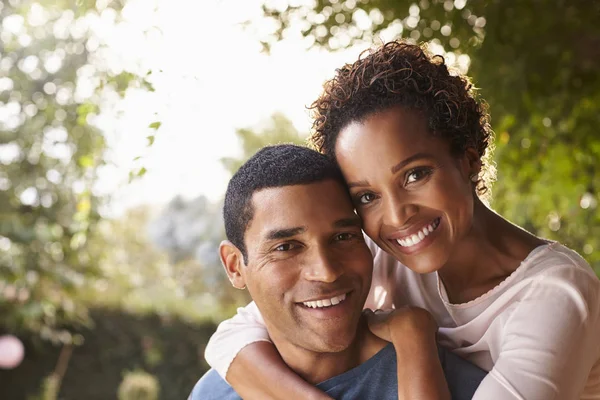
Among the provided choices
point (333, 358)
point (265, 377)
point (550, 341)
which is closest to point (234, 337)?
point (265, 377)

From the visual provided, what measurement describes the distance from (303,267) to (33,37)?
873 cm

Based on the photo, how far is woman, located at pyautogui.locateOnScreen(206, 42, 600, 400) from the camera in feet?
6.30

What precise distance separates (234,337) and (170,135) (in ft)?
3.05

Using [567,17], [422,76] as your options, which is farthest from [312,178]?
[567,17]

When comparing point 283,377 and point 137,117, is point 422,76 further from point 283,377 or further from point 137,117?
point 137,117

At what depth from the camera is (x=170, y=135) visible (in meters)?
3.06

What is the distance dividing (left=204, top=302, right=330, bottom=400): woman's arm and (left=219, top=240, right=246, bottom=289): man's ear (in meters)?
0.23

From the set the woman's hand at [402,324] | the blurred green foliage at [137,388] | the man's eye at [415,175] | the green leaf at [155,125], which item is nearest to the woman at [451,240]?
the man's eye at [415,175]

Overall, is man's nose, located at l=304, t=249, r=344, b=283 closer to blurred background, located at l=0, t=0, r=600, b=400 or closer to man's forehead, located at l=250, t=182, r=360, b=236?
man's forehead, located at l=250, t=182, r=360, b=236

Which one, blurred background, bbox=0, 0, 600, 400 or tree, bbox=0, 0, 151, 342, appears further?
tree, bbox=0, 0, 151, 342

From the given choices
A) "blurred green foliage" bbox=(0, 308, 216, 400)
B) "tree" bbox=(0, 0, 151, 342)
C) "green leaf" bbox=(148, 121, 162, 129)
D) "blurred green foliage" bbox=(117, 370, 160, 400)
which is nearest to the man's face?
"green leaf" bbox=(148, 121, 162, 129)

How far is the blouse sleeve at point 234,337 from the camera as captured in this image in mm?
2457

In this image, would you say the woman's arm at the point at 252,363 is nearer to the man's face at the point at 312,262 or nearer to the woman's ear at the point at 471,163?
the man's face at the point at 312,262

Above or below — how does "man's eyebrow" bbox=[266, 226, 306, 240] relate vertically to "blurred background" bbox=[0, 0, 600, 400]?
above
